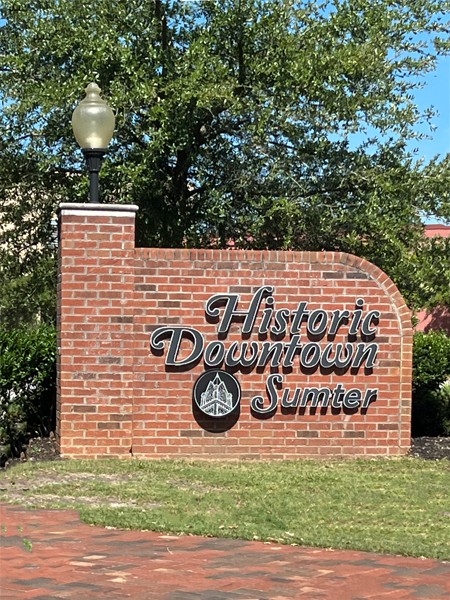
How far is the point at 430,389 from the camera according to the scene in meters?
13.5

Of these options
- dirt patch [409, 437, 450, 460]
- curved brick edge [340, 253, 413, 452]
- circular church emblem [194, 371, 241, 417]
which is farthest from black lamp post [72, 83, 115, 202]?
dirt patch [409, 437, 450, 460]

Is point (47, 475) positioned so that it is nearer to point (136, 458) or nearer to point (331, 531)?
point (136, 458)

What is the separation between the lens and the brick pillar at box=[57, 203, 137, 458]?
34.0 ft

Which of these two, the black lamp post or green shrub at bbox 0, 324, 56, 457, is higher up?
the black lamp post

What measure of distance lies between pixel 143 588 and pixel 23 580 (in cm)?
69

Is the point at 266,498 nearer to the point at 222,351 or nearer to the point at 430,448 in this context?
the point at 222,351

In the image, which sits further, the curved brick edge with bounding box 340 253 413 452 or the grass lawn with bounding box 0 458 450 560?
the curved brick edge with bounding box 340 253 413 452

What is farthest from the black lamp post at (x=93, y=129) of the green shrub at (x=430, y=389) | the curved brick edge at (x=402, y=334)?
the green shrub at (x=430, y=389)

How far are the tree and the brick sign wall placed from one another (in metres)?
3.78

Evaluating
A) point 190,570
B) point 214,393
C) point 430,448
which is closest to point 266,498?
point 190,570

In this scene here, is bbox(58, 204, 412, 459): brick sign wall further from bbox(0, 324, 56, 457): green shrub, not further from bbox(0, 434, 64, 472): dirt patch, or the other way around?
bbox(0, 324, 56, 457): green shrub

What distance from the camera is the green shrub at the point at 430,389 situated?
13.2 meters

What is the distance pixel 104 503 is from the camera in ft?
25.7

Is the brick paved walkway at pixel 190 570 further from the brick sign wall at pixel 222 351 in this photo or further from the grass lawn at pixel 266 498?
the brick sign wall at pixel 222 351
